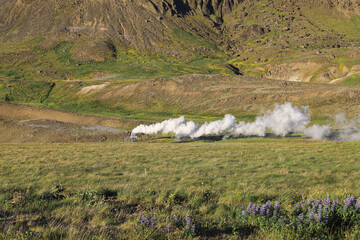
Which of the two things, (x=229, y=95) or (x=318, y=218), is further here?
(x=229, y=95)

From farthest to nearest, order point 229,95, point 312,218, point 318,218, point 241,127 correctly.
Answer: point 229,95 → point 241,127 → point 312,218 → point 318,218

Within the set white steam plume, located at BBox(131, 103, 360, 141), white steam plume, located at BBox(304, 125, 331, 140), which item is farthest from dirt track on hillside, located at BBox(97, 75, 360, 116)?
white steam plume, located at BBox(304, 125, 331, 140)

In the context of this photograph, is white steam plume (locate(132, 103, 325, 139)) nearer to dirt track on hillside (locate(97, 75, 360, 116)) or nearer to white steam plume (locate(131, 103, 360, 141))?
white steam plume (locate(131, 103, 360, 141))

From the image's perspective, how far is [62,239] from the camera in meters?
5.35

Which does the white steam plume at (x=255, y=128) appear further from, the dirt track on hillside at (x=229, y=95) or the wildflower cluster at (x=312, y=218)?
the wildflower cluster at (x=312, y=218)

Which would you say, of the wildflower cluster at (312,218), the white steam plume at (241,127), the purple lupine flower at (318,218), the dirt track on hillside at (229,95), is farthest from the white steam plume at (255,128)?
the purple lupine flower at (318,218)

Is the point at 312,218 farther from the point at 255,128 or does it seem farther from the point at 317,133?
the point at 317,133

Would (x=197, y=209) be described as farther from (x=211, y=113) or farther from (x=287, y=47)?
(x=287, y=47)

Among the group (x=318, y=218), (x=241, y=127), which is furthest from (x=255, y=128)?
(x=318, y=218)

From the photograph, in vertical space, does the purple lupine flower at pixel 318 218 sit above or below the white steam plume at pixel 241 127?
below

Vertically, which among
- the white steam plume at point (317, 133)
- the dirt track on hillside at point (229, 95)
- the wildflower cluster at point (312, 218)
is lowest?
the wildflower cluster at point (312, 218)

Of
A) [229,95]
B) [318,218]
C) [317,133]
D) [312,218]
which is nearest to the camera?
[318,218]

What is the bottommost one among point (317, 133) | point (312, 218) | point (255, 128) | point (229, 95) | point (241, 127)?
point (312, 218)

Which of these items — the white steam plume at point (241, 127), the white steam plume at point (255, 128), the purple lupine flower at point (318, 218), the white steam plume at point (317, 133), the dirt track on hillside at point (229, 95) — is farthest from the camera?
the dirt track on hillside at point (229, 95)
